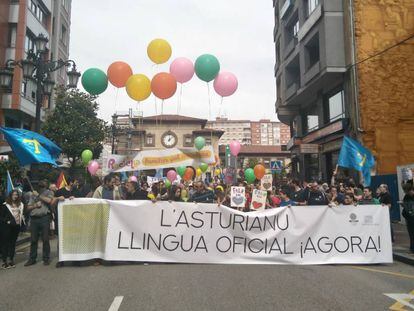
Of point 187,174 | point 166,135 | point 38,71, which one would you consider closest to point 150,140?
point 166,135

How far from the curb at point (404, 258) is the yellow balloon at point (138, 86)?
8544 millimetres

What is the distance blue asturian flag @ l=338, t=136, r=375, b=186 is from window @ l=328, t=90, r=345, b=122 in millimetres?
11900

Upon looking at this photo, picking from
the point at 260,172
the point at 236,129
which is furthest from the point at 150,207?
the point at 236,129

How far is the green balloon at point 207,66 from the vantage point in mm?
12812

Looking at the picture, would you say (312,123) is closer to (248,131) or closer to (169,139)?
(169,139)

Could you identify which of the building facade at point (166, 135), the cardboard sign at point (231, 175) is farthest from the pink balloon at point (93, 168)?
the building facade at point (166, 135)

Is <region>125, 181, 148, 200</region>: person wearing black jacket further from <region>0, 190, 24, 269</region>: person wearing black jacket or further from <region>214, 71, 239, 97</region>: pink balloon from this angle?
<region>214, 71, 239, 97</region>: pink balloon

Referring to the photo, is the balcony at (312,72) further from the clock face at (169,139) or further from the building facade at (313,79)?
the clock face at (169,139)

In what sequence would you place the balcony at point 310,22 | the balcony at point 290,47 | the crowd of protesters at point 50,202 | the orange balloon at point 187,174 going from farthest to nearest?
the balcony at point 290,47
the balcony at point 310,22
the orange balloon at point 187,174
the crowd of protesters at point 50,202

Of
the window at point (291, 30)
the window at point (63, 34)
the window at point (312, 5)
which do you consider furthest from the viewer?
the window at point (63, 34)

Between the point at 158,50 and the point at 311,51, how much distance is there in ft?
54.8

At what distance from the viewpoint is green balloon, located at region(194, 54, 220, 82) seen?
1281 centimetres

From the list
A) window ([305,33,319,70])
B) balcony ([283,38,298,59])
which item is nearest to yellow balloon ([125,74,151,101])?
window ([305,33,319,70])

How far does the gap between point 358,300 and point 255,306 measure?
153cm
